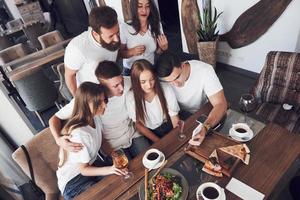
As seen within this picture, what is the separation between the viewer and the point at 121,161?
5.08ft

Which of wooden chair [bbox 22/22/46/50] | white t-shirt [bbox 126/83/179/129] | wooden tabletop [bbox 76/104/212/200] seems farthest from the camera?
wooden chair [bbox 22/22/46/50]

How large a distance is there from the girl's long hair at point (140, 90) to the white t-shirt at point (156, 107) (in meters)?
0.03

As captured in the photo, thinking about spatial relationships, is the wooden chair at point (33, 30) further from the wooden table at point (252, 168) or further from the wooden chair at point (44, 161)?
the wooden table at point (252, 168)

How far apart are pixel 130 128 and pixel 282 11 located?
2208 mm

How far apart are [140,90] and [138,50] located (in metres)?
0.59

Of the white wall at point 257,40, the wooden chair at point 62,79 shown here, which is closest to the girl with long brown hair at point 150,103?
the wooden chair at point 62,79

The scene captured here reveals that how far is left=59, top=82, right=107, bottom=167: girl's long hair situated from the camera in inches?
66.8

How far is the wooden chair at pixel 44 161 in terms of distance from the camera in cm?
180

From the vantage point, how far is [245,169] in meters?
1.44

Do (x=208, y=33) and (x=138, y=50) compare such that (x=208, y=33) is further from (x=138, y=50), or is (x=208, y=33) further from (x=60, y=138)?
(x=60, y=138)

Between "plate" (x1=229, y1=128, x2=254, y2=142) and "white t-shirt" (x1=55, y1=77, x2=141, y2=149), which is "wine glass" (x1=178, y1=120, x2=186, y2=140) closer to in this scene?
"plate" (x1=229, y1=128, x2=254, y2=142)

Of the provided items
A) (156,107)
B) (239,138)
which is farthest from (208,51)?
(239,138)

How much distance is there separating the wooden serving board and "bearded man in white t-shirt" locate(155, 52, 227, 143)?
66 millimetres

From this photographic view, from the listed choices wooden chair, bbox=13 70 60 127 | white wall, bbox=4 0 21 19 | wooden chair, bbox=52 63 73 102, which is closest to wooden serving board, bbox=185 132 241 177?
wooden chair, bbox=52 63 73 102
